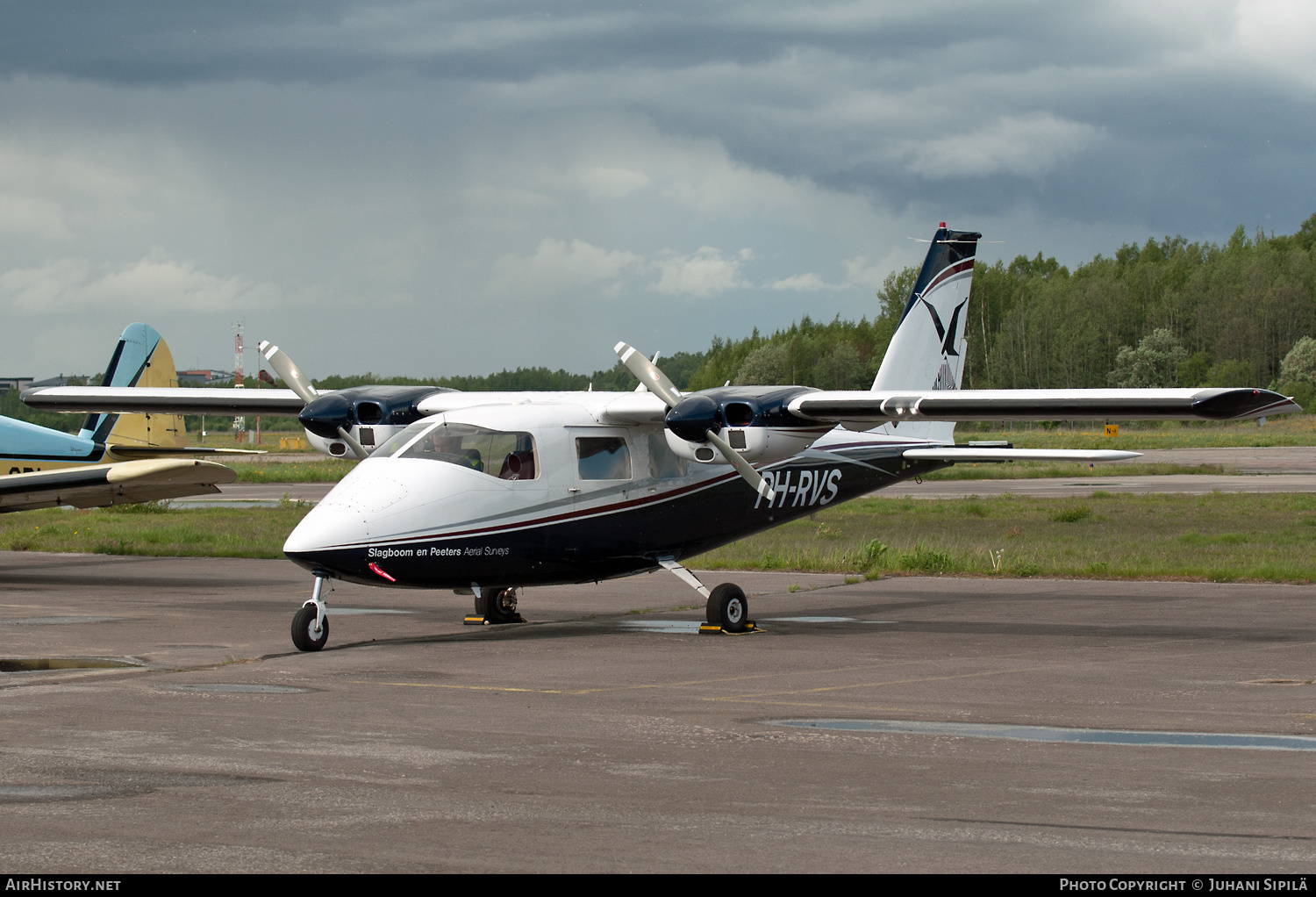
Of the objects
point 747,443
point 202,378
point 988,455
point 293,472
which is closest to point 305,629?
point 747,443

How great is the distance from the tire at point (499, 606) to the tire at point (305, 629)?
327 cm

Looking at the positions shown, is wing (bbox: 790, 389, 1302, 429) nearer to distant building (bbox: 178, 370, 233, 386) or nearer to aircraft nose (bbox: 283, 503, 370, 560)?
aircraft nose (bbox: 283, 503, 370, 560)

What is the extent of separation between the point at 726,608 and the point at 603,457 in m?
2.39

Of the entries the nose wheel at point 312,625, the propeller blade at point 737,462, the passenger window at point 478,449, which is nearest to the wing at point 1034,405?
the propeller blade at point 737,462

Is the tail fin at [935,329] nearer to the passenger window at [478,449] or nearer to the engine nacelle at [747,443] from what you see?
the engine nacelle at [747,443]

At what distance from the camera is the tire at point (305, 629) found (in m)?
14.4

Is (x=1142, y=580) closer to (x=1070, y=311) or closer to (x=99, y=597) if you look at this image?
(x=99, y=597)

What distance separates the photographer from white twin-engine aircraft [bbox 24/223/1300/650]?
1461 cm

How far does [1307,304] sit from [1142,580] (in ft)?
386

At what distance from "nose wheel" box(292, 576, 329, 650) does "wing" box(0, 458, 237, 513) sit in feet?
26.7

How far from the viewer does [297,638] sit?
567 inches

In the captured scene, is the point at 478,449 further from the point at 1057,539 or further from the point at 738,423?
the point at 1057,539

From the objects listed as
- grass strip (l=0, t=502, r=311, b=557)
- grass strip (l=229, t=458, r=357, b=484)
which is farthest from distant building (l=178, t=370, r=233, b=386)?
grass strip (l=0, t=502, r=311, b=557)

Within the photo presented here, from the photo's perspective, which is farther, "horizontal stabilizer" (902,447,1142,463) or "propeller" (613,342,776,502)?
"horizontal stabilizer" (902,447,1142,463)
